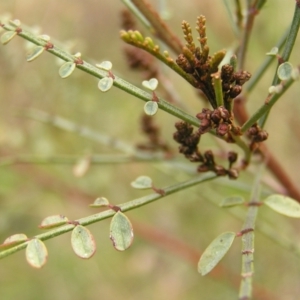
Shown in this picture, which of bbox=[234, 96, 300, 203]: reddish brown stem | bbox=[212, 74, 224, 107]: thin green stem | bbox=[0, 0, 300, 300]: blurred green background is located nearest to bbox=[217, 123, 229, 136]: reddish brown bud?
bbox=[212, 74, 224, 107]: thin green stem

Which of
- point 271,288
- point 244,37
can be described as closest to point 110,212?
point 244,37

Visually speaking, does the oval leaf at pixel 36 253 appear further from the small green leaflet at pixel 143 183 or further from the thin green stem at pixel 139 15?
the thin green stem at pixel 139 15

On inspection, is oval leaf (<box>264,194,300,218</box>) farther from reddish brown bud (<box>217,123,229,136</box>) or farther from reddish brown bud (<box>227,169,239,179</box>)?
reddish brown bud (<box>217,123,229,136</box>)

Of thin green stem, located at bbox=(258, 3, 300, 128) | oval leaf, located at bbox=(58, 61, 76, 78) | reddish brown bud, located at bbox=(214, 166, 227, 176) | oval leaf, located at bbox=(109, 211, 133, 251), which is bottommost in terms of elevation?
oval leaf, located at bbox=(109, 211, 133, 251)

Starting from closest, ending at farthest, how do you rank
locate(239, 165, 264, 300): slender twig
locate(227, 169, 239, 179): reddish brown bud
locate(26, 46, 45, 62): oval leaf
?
1. locate(239, 165, 264, 300): slender twig
2. locate(26, 46, 45, 62): oval leaf
3. locate(227, 169, 239, 179): reddish brown bud

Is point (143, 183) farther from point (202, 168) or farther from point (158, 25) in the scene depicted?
point (158, 25)

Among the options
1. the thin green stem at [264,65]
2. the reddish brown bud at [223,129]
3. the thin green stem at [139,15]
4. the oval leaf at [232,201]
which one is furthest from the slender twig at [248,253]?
the thin green stem at [139,15]

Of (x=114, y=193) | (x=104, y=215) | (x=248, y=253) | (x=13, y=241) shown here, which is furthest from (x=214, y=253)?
(x=114, y=193)
